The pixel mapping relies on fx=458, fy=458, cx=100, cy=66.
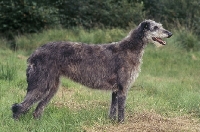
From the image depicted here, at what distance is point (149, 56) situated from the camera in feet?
54.4

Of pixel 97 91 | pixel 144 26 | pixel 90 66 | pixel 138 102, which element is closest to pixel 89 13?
pixel 138 102

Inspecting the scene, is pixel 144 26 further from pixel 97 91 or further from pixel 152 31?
pixel 97 91

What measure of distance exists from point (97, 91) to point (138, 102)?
107 cm

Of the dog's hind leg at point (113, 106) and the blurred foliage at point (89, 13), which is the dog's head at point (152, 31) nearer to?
the dog's hind leg at point (113, 106)

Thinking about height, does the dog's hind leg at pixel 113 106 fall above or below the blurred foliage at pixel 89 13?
above

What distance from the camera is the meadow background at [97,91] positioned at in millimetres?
7976

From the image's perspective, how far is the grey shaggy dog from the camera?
8078 mm

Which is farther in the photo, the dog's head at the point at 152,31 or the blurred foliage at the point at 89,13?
the blurred foliage at the point at 89,13

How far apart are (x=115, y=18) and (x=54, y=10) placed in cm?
330

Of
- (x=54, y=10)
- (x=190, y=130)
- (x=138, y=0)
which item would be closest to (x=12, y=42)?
(x=54, y=10)

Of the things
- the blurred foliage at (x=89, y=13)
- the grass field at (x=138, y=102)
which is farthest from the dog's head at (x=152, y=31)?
the blurred foliage at (x=89, y=13)

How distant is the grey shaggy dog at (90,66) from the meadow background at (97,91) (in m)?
0.40

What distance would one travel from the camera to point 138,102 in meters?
9.80

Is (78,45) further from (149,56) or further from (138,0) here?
(138,0)
